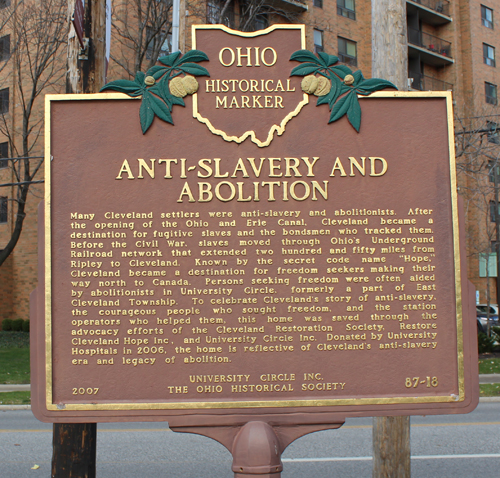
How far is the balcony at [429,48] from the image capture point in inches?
1305

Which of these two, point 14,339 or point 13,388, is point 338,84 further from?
point 14,339

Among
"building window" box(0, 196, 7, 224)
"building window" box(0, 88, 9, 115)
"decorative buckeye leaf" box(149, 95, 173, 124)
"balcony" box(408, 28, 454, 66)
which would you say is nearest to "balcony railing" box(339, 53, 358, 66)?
"balcony" box(408, 28, 454, 66)

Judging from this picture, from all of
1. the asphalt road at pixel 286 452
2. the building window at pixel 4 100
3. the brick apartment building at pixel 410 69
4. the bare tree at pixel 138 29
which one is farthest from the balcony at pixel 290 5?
the asphalt road at pixel 286 452

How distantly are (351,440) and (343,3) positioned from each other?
26916 mm

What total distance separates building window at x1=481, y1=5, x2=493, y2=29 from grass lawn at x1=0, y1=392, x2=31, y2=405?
35.7m

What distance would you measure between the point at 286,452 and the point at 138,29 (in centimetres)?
1630

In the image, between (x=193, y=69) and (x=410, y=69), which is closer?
(x=193, y=69)

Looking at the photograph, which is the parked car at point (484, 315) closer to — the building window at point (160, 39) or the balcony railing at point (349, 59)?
the balcony railing at point (349, 59)

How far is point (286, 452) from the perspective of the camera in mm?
7773

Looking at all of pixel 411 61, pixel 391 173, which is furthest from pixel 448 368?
pixel 411 61

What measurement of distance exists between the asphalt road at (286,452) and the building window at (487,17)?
109ft

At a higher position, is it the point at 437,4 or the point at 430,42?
the point at 437,4

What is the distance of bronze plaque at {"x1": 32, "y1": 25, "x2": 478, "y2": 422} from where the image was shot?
11.0 feet

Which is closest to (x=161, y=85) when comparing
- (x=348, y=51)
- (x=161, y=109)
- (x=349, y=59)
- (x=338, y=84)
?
(x=161, y=109)
